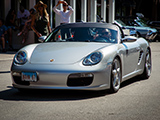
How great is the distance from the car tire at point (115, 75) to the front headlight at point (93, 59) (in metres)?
0.36

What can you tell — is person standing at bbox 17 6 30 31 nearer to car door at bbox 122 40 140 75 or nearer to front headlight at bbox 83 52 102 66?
car door at bbox 122 40 140 75

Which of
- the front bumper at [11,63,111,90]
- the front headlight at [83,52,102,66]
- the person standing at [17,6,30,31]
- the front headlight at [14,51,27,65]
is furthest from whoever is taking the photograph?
the person standing at [17,6,30,31]

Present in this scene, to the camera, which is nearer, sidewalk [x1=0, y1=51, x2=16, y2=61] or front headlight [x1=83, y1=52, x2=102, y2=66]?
front headlight [x1=83, y1=52, x2=102, y2=66]

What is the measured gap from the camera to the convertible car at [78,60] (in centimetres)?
642

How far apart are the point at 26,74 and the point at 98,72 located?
1.11m

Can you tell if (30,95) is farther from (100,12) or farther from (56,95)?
(100,12)

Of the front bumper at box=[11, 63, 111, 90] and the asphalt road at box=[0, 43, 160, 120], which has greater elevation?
the front bumper at box=[11, 63, 111, 90]

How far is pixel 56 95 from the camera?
265 inches

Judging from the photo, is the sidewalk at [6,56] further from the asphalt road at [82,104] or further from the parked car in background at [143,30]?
the parked car in background at [143,30]

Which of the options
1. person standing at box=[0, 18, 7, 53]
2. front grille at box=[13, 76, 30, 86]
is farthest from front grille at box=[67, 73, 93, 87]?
person standing at box=[0, 18, 7, 53]

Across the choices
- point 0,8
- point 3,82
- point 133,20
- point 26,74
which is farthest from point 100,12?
point 26,74

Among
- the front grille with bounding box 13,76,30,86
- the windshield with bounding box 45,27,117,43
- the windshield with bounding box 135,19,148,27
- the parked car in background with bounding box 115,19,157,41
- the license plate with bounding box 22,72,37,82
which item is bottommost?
the parked car in background with bounding box 115,19,157,41

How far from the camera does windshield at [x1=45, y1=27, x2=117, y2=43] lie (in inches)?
298

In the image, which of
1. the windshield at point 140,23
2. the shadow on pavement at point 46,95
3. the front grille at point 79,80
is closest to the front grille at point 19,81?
the shadow on pavement at point 46,95
